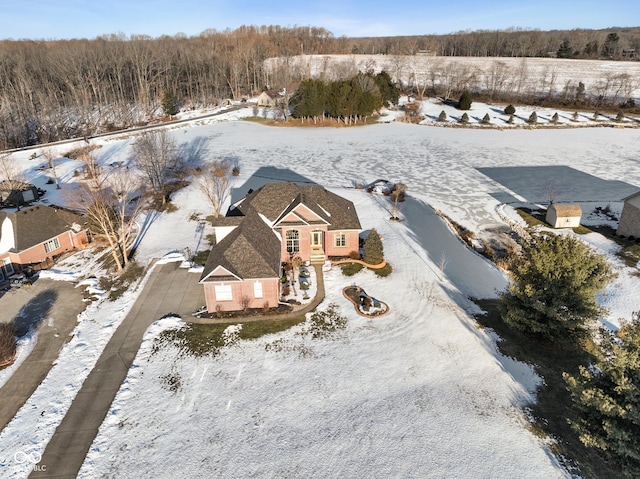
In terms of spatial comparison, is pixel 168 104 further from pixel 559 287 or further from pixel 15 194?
pixel 559 287

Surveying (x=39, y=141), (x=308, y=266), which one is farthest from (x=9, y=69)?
(x=308, y=266)

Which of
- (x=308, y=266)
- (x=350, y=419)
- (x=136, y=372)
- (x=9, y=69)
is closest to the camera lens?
(x=350, y=419)

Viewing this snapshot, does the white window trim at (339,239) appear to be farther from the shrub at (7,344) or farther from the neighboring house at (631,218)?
the neighboring house at (631,218)

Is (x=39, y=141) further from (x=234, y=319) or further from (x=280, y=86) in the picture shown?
(x=234, y=319)

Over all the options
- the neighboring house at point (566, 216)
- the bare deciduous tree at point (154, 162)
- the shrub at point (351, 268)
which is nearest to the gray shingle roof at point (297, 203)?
the shrub at point (351, 268)

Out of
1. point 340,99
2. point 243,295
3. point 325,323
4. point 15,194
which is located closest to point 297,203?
point 243,295
